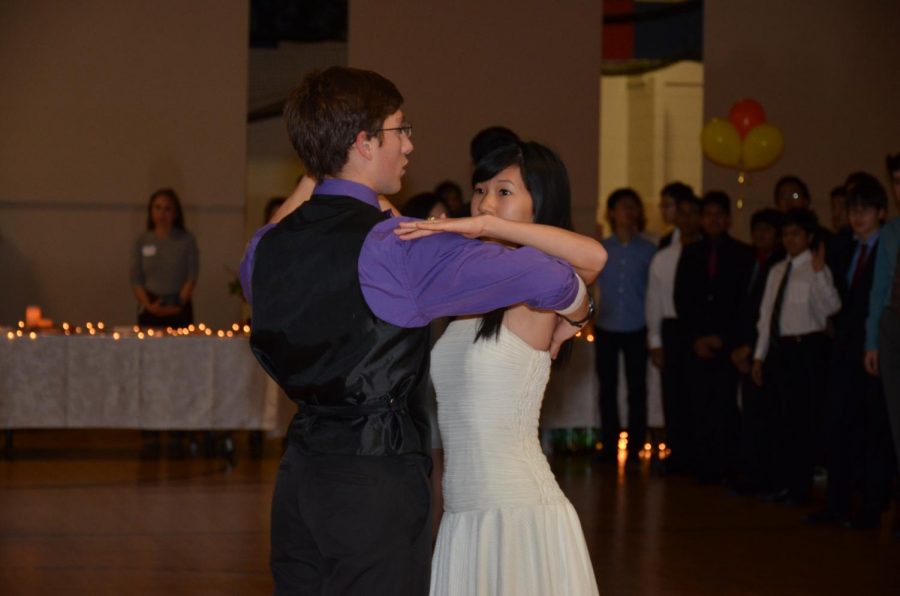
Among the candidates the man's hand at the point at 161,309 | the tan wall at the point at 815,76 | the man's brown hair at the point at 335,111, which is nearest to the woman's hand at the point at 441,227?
the man's brown hair at the point at 335,111

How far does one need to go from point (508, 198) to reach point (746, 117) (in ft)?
23.1

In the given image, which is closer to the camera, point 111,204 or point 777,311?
point 777,311

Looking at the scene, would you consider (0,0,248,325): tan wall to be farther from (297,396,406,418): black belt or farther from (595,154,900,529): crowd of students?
(297,396,406,418): black belt

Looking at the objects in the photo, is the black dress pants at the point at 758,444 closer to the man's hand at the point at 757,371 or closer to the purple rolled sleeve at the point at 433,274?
the man's hand at the point at 757,371

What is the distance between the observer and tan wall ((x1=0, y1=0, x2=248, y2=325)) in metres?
11.1

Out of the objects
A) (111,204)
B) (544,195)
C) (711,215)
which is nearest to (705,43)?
(711,215)

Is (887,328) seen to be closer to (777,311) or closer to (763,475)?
(777,311)

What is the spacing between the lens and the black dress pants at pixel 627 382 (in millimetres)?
8102

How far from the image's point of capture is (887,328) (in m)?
5.58

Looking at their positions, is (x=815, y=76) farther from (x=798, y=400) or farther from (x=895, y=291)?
(x=895, y=291)

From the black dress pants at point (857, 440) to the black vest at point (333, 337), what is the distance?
427cm

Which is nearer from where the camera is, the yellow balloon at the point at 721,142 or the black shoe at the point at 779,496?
the black shoe at the point at 779,496

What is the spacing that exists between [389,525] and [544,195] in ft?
3.09

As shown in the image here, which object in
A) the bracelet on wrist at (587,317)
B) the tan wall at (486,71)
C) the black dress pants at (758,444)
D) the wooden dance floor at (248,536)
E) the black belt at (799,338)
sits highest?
the tan wall at (486,71)
